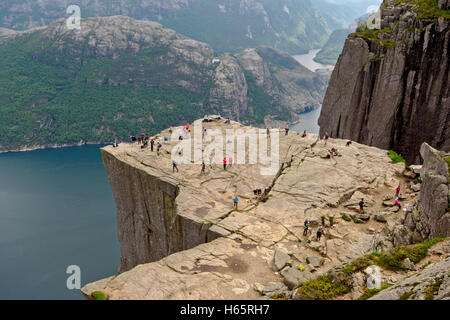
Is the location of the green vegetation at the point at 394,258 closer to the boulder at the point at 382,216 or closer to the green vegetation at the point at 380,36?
the boulder at the point at 382,216

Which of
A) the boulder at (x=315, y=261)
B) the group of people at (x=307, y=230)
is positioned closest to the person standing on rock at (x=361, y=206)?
the group of people at (x=307, y=230)

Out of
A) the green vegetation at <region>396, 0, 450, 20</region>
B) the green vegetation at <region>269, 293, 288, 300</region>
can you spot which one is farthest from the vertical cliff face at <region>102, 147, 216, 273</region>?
the green vegetation at <region>396, 0, 450, 20</region>

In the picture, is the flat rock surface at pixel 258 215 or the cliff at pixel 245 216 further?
the cliff at pixel 245 216

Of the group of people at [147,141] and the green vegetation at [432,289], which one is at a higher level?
the group of people at [147,141]

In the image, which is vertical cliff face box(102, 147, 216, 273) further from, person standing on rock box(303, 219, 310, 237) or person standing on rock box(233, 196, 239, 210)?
person standing on rock box(303, 219, 310, 237)

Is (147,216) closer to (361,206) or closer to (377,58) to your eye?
(361,206)

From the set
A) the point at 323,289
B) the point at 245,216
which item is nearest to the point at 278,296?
the point at 323,289
